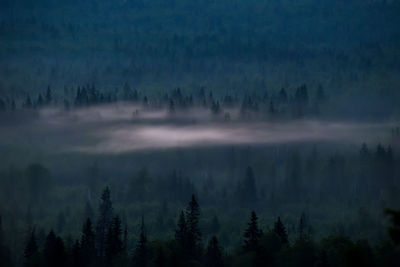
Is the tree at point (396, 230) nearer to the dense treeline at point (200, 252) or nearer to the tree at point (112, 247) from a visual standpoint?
the dense treeline at point (200, 252)

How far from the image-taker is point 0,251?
18462cm

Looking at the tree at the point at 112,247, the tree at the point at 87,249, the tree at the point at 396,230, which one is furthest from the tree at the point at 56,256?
the tree at the point at 396,230

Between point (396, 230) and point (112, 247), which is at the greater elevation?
point (112, 247)

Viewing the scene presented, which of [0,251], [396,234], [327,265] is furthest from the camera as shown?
[0,251]

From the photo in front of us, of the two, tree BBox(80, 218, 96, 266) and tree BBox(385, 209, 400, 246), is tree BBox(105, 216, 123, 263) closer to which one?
tree BBox(80, 218, 96, 266)

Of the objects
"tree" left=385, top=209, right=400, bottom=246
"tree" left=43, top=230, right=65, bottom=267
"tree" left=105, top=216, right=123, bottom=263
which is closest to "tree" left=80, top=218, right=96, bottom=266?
"tree" left=105, top=216, right=123, bottom=263

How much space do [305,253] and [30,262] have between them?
56016mm

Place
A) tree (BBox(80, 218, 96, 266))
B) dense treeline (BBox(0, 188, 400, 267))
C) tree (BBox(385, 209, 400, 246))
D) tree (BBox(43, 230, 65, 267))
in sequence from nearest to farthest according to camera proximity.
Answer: tree (BBox(385, 209, 400, 246)), dense treeline (BBox(0, 188, 400, 267)), tree (BBox(43, 230, 65, 267)), tree (BBox(80, 218, 96, 266))

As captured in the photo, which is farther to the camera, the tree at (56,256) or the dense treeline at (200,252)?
the tree at (56,256)

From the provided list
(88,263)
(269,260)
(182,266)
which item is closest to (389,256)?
(269,260)

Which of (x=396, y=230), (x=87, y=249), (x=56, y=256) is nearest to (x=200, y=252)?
(x=87, y=249)

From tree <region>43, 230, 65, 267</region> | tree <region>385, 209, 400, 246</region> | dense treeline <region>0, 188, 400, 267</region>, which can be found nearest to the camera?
tree <region>385, 209, 400, 246</region>

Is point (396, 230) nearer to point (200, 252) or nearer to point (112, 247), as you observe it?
point (200, 252)

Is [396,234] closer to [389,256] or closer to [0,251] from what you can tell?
[389,256]
